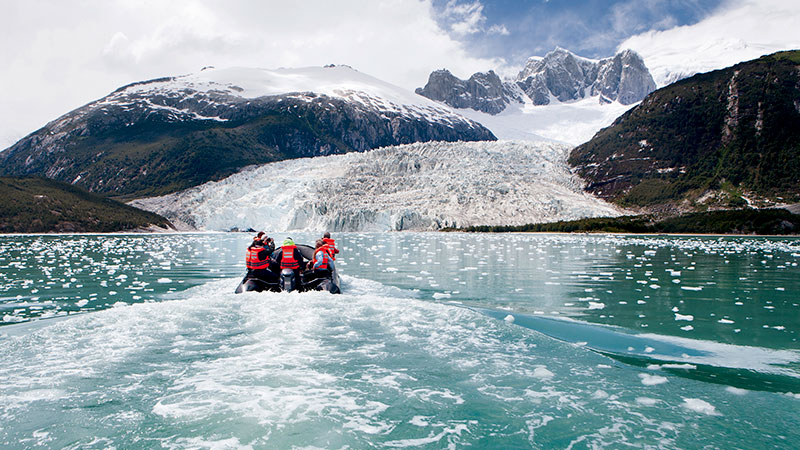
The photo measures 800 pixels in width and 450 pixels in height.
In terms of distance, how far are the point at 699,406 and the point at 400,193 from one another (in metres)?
69.5

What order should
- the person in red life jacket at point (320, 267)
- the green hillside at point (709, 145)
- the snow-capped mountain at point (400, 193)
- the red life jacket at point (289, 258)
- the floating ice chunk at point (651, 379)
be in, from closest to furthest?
the floating ice chunk at point (651, 379), the red life jacket at point (289, 258), the person in red life jacket at point (320, 267), the snow-capped mountain at point (400, 193), the green hillside at point (709, 145)

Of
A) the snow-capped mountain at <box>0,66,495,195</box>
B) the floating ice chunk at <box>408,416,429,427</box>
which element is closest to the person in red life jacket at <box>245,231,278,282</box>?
the floating ice chunk at <box>408,416,429,427</box>

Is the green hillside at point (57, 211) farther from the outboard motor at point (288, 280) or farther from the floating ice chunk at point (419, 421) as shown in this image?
the floating ice chunk at point (419, 421)

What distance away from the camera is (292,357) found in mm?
7352

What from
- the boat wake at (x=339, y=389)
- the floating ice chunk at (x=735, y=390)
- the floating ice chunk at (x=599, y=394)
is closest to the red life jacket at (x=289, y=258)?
the boat wake at (x=339, y=389)

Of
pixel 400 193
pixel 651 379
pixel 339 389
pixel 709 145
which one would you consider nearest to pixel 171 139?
pixel 400 193

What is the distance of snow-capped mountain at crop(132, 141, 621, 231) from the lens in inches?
2672

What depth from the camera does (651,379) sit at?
6.43 m

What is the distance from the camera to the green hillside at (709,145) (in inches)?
3073

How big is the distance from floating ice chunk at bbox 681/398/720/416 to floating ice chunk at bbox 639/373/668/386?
0.58 meters

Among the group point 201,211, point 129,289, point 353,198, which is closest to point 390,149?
point 353,198

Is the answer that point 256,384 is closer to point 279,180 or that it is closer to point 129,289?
point 129,289

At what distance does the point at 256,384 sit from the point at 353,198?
67.0 metres

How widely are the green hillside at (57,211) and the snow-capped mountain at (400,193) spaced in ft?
31.4
